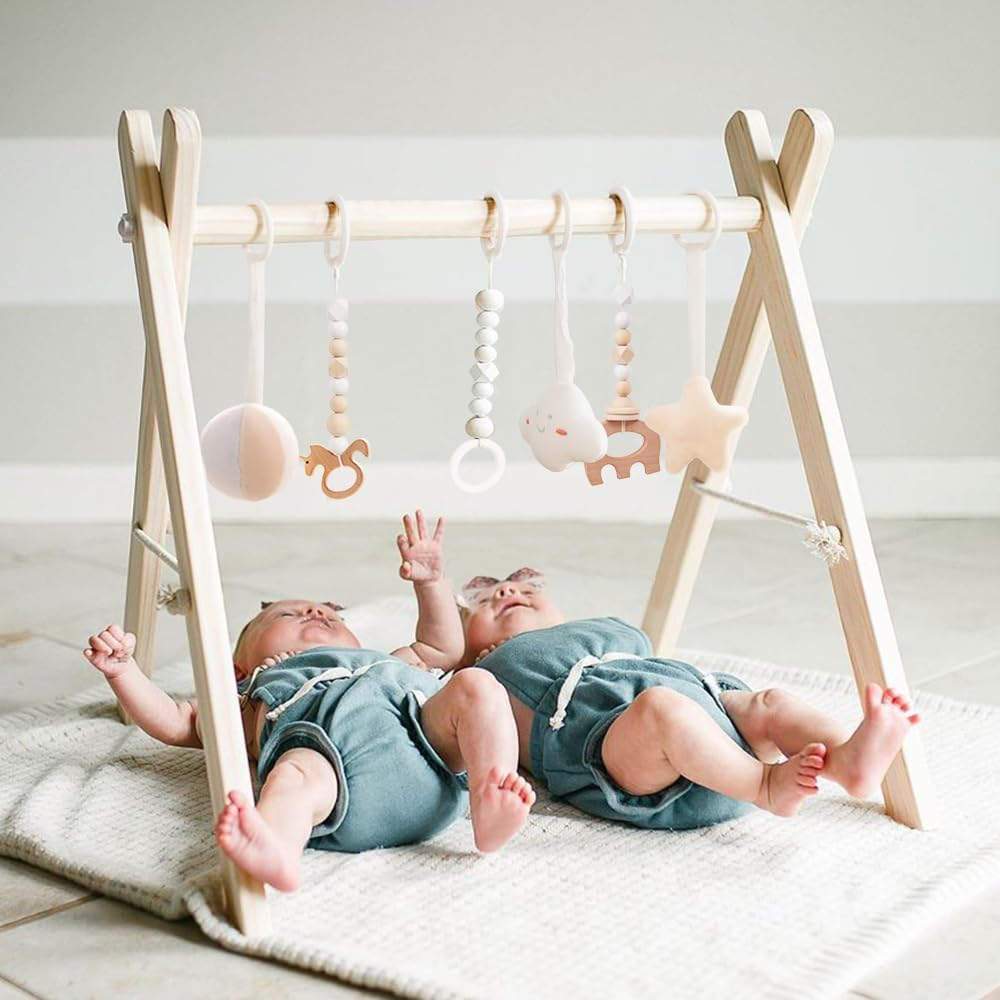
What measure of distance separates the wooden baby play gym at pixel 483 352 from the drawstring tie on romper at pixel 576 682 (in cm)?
15

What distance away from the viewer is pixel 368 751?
54.5 inches

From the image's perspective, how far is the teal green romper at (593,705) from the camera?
143 cm

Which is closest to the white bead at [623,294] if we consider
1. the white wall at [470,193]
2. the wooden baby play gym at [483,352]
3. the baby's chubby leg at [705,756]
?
the wooden baby play gym at [483,352]

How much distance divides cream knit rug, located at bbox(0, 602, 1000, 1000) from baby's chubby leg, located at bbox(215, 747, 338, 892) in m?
0.06

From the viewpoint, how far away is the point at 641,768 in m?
1.40

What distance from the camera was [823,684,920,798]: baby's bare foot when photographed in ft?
4.35

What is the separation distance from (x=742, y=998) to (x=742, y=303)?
780mm

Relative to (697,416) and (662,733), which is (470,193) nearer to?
(697,416)

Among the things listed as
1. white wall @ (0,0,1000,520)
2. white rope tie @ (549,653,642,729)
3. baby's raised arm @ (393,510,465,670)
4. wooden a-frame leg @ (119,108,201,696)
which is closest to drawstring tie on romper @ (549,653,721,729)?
white rope tie @ (549,653,642,729)

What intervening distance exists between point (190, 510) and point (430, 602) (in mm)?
454

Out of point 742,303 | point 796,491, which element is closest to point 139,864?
point 742,303

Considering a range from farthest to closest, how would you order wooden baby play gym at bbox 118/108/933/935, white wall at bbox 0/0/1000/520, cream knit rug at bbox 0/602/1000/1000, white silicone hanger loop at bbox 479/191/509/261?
white wall at bbox 0/0/1000/520 → white silicone hanger loop at bbox 479/191/509/261 → wooden baby play gym at bbox 118/108/933/935 → cream knit rug at bbox 0/602/1000/1000

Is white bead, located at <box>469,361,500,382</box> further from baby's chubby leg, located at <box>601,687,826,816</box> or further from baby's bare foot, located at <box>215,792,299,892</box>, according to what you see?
baby's bare foot, located at <box>215,792,299,892</box>

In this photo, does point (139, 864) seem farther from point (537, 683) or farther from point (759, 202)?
point (759, 202)
